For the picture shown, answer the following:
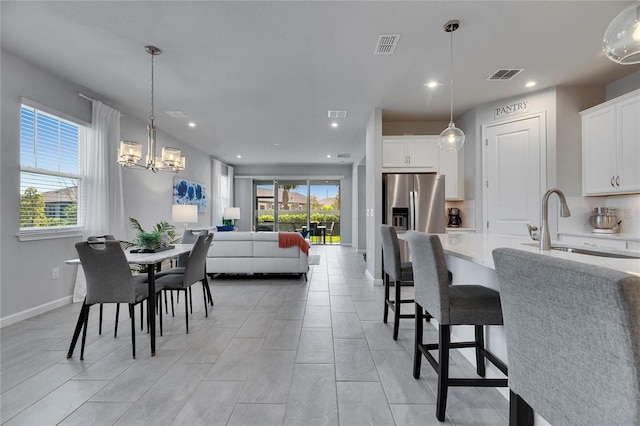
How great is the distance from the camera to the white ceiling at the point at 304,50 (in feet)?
7.50

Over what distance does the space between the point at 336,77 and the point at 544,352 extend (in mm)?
3351

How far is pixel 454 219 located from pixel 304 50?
12.2 feet

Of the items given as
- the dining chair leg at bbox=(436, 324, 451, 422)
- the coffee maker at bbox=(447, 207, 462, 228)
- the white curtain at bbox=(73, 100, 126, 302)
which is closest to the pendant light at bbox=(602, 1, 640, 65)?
the dining chair leg at bbox=(436, 324, 451, 422)

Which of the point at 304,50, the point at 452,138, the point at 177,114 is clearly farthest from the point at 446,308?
the point at 177,114

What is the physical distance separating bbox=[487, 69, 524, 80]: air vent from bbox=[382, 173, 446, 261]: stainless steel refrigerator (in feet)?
5.02

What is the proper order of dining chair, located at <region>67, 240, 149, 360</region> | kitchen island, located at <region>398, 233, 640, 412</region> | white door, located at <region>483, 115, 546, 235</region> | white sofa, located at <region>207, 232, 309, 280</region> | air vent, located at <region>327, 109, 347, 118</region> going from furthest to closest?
1. white sofa, located at <region>207, 232, 309, 280</region>
2. air vent, located at <region>327, 109, 347, 118</region>
3. white door, located at <region>483, 115, 546, 235</region>
4. dining chair, located at <region>67, 240, 149, 360</region>
5. kitchen island, located at <region>398, 233, 640, 412</region>

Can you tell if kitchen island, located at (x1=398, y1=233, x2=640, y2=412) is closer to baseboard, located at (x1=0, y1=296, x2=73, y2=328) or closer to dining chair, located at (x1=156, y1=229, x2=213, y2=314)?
dining chair, located at (x1=156, y1=229, x2=213, y2=314)

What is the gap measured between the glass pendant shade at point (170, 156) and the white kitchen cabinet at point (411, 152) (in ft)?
9.97

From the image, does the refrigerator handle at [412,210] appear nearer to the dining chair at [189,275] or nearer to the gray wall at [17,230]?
the dining chair at [189,275]

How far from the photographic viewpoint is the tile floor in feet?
5.17

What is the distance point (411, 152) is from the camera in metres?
4.66

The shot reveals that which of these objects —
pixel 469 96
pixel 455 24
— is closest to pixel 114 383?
pixel 455 24

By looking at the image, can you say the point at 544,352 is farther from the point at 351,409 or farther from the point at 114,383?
the point at 114,383

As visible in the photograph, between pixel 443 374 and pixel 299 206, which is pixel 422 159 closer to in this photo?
pixel 443 374
